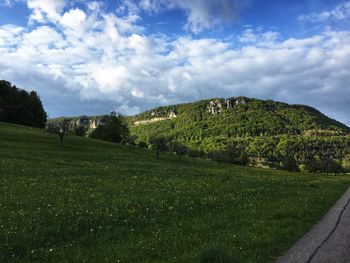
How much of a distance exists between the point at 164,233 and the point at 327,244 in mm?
6258

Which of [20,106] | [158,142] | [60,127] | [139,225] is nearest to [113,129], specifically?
[20,106]

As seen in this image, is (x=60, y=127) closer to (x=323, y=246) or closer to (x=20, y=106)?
(x=20, y=106)

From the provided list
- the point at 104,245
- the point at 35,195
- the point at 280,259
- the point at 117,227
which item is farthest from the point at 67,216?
the point at 280,259

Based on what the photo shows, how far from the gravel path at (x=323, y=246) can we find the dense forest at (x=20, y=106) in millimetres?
122823

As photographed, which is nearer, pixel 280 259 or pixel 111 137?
pixel 280 259

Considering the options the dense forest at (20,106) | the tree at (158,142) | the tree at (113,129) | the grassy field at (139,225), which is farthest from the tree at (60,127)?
the grassy field at (139,225)

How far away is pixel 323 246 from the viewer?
588 inches

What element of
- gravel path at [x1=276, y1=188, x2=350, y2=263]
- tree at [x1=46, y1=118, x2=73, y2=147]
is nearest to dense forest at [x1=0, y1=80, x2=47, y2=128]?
tree at [x1=46, y1=118, x2=73, y2=147]

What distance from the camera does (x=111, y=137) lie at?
14038cm

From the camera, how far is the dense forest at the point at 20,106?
129 meters

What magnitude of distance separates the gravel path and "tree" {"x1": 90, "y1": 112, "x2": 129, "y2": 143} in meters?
112

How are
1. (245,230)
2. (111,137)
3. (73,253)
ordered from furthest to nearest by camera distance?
(111,137) < (245,230) < (73,253)

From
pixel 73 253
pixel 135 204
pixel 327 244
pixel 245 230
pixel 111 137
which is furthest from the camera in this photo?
pixel 111 137

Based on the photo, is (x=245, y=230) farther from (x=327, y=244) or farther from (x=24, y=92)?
(x=24, y=92)
